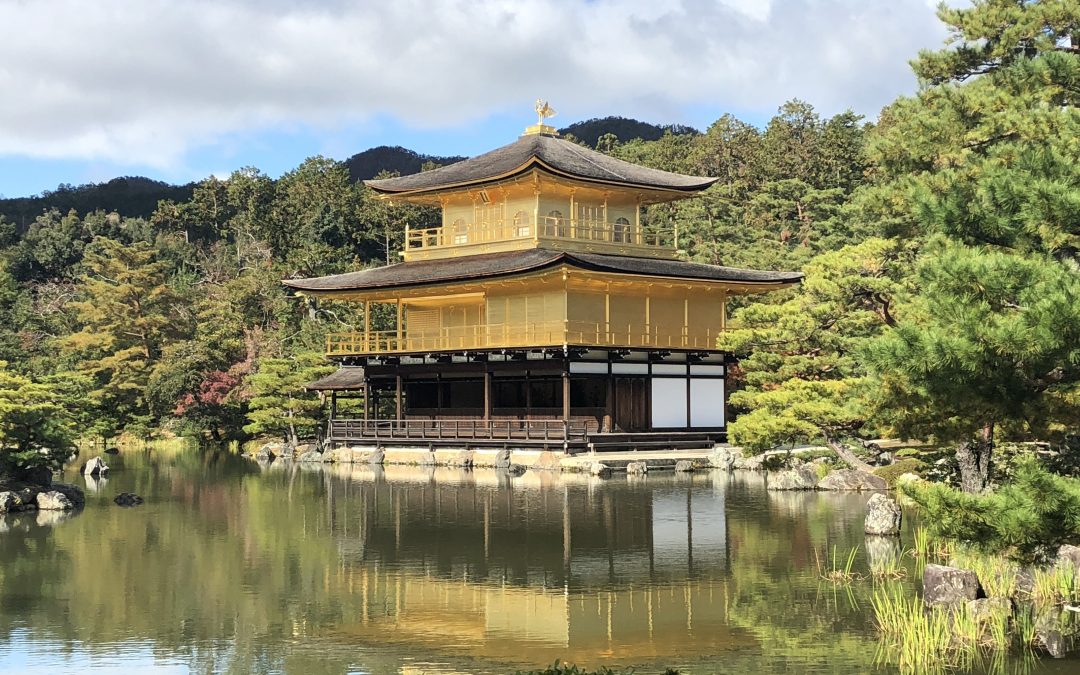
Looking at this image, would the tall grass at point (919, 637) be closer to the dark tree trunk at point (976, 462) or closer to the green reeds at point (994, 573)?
the green reeds at point (994, 573)

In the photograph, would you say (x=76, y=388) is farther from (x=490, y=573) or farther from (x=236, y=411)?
(x=490, y=573)

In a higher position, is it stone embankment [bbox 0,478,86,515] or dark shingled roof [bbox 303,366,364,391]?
dark shingled roof [bbox 303,366,364,391]

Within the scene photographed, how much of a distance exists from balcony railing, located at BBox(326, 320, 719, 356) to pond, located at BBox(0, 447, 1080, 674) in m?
10.1

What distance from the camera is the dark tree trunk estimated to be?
16.1m

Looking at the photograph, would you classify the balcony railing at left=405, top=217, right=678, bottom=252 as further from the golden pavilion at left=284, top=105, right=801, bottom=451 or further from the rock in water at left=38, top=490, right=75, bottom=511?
the rock in water at left=38, top=490, right=75, bottom=511

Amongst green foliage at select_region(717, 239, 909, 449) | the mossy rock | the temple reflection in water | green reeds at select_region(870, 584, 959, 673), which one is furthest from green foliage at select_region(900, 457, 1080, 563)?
the mossy rock

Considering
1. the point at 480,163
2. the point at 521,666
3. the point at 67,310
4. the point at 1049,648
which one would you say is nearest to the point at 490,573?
the point at 521,666

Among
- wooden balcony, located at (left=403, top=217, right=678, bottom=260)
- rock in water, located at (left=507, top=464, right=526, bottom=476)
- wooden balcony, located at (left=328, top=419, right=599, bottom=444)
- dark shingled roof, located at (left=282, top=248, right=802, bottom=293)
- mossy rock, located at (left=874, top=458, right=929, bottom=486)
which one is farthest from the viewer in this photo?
wooden balcony, located at (left=403, top=217, right=678, bottom=260)

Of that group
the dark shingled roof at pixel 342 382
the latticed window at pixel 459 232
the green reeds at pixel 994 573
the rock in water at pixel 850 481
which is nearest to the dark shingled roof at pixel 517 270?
the latticed window at pixel 459 232

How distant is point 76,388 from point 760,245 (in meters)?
27.8

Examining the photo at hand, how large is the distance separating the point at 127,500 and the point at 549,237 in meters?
18.0

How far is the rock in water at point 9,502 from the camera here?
2480cm

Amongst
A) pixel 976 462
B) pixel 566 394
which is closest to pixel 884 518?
pixel 976 462

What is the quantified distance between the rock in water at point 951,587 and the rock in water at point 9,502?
1893cm
